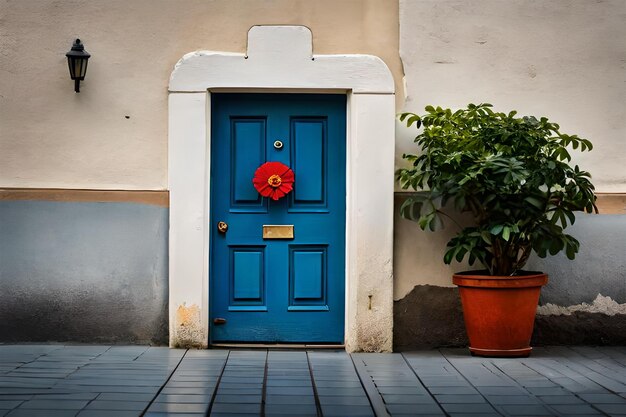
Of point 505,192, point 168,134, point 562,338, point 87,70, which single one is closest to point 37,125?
point 87,70

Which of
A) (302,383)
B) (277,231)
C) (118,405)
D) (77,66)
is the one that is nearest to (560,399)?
(302,383)

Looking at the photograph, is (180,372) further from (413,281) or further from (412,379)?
(413,281)

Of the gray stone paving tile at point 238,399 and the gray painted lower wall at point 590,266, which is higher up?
the gray painted lower wall at point 590,266

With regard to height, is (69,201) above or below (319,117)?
below

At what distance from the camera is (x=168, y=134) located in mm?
7559

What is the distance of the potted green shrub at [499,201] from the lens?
276 inches

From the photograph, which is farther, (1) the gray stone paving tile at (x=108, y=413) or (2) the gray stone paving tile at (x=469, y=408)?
(2) the gray stone paving tile at (x=469, y=408)

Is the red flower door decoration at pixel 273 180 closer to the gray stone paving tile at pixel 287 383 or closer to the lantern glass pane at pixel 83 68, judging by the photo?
the lantern glass pane at pixel 83 68

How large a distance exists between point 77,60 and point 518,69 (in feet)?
12.5

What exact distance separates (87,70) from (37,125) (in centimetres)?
64

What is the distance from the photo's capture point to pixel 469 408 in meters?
5.35

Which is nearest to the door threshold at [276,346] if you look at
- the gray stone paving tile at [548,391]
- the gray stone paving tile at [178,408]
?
the gray stone paving tile at [548,391]

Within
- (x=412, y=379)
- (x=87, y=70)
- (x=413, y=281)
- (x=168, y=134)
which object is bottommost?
(x=412, y=379)

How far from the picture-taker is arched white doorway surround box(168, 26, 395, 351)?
750cm
